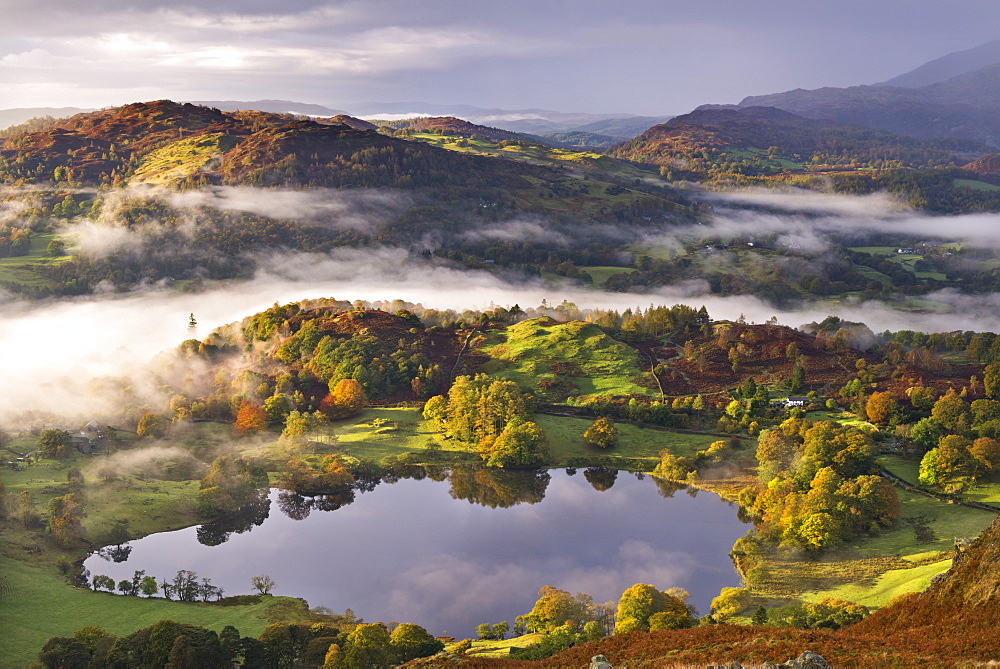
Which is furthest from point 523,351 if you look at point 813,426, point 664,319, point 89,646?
point 89,646

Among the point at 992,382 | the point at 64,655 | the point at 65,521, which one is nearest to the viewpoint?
the point at 64,655

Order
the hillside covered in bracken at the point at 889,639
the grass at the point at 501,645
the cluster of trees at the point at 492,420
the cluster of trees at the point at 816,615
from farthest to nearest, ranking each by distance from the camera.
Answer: the cluster of trees at the point at 492,420, the grass at the point at 501,645, the cluster of trees at the point at 816,615, the hillside covered in bracken at the point at 889,639

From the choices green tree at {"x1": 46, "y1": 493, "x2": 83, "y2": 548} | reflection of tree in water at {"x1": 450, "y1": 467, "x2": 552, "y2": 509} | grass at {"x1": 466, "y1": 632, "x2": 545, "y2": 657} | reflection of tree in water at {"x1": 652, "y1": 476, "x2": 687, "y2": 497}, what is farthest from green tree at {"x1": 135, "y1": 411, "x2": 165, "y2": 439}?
reflection of tree in water at {"x1": 652, "y1": 476, "x2": 687, "y2": 497}

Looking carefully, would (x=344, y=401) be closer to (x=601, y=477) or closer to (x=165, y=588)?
(x=601, y=477)

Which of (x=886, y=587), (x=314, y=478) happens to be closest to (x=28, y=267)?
(x=314, y=478)

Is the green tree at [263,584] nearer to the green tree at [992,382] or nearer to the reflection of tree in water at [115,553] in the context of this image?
the reflection of tree in water at [115,553]

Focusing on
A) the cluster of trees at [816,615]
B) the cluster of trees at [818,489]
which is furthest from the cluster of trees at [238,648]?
the cluster of trees at [818,489]

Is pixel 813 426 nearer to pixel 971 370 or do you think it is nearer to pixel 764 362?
pixel 764 362

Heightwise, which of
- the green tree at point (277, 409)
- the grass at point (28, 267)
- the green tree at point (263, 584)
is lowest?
the green tree at point (263, 584)
